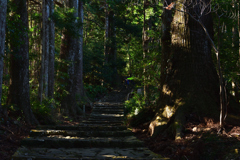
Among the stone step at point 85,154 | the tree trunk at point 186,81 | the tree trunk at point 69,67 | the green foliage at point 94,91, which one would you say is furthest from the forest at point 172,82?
the green foliage at point 94,91

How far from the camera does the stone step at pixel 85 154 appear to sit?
5.09 metres

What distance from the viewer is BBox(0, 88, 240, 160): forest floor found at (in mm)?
4887

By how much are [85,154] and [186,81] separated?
149 inches

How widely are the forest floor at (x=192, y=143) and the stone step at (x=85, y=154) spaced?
11.3 inches

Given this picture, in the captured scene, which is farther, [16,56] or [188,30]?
[16,56]

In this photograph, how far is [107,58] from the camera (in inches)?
1259

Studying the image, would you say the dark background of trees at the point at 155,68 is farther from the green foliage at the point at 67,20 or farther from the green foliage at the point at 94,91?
the green foliage at the point at 94,91

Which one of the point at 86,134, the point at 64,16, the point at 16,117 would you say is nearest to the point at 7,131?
the point at 16,117

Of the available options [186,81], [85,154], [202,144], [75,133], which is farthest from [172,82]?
[85,154]

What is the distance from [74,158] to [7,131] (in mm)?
2860

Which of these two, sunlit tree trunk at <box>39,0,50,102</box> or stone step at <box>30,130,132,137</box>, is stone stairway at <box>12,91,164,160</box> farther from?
sunlit tree trunk at <box>39,0,50,102</box>

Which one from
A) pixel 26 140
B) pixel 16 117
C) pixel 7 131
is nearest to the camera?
pixel 26 140

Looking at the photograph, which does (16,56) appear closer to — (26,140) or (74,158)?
(26,140)

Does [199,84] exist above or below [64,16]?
below
